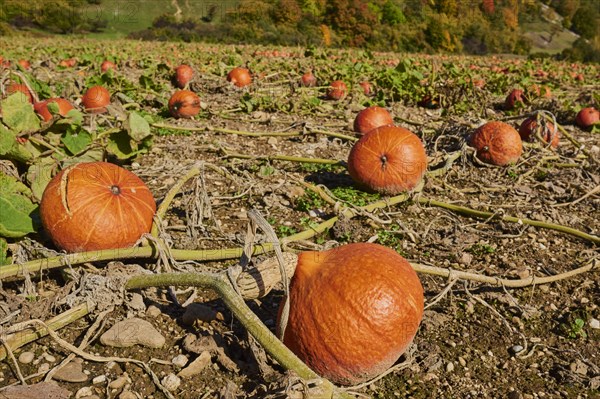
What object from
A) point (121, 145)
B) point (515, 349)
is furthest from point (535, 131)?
point (121, 145)

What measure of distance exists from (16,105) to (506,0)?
73.3 m

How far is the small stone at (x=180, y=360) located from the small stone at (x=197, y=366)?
0.22ft

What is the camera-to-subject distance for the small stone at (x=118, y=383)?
7.31 ft

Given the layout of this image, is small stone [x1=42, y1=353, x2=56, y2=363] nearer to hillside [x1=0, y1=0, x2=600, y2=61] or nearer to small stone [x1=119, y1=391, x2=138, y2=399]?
small stone [x1=119, y1=391, x2=138, y2=399]

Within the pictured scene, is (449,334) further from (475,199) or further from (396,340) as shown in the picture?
(475,199)

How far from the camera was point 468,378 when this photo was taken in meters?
2.46

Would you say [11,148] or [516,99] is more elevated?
[11,148]

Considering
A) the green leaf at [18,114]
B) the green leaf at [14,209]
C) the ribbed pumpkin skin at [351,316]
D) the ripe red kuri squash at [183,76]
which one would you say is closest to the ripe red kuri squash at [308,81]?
the ripe red kuri squash at [183,76]

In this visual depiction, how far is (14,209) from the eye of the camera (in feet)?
10.2

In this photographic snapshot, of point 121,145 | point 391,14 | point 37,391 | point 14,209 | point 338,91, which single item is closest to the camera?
point 37,391

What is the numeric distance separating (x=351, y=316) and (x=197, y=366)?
80cm

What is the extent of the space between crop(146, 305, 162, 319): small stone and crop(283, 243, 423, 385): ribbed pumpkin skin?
0.89 m

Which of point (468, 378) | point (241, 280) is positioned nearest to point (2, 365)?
point (241, 280)

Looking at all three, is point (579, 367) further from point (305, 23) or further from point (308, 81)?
point (305, 23)
